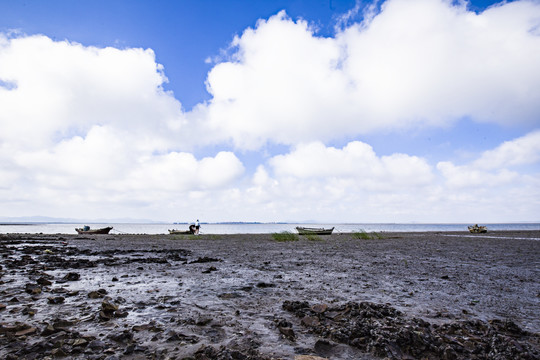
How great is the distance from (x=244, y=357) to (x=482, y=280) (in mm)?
9196

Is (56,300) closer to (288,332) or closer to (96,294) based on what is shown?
(96,294)

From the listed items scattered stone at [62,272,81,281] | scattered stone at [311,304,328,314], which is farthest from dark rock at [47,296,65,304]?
scattered stone at [311,304,328,314]

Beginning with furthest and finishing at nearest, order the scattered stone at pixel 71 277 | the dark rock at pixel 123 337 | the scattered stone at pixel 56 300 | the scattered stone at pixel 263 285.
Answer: the scattered stone at pixel 71 277 < the scattered stone at pixel 263 285 < the scattered stone at pixel 56 300 < the dark rock at pixel 123 337

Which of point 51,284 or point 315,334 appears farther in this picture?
point 51,284

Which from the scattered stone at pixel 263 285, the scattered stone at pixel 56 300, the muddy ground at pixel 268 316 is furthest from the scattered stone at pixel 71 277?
the scattered stone at pixel 263 285

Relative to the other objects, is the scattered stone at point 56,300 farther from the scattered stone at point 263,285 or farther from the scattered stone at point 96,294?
the scattered stone at point 263,285

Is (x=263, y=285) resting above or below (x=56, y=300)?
below

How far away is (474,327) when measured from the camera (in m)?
4.88

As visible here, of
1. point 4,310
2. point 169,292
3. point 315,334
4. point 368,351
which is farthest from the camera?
point 169,292

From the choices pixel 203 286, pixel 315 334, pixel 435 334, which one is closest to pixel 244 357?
pixel 315 334

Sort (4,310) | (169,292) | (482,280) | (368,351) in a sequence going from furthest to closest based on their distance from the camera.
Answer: (482,280) < (169,292) < (4,310) < (368,351)

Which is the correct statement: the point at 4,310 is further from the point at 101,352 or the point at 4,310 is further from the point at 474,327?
the point at 474,327

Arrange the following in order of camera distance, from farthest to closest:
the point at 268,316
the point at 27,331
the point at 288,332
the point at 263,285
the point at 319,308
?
the point at 263,285, the point at 319,308, the point at 268,316, the point at 288,332, the point at 27,331

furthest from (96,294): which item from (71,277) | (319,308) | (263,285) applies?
(319,308)
